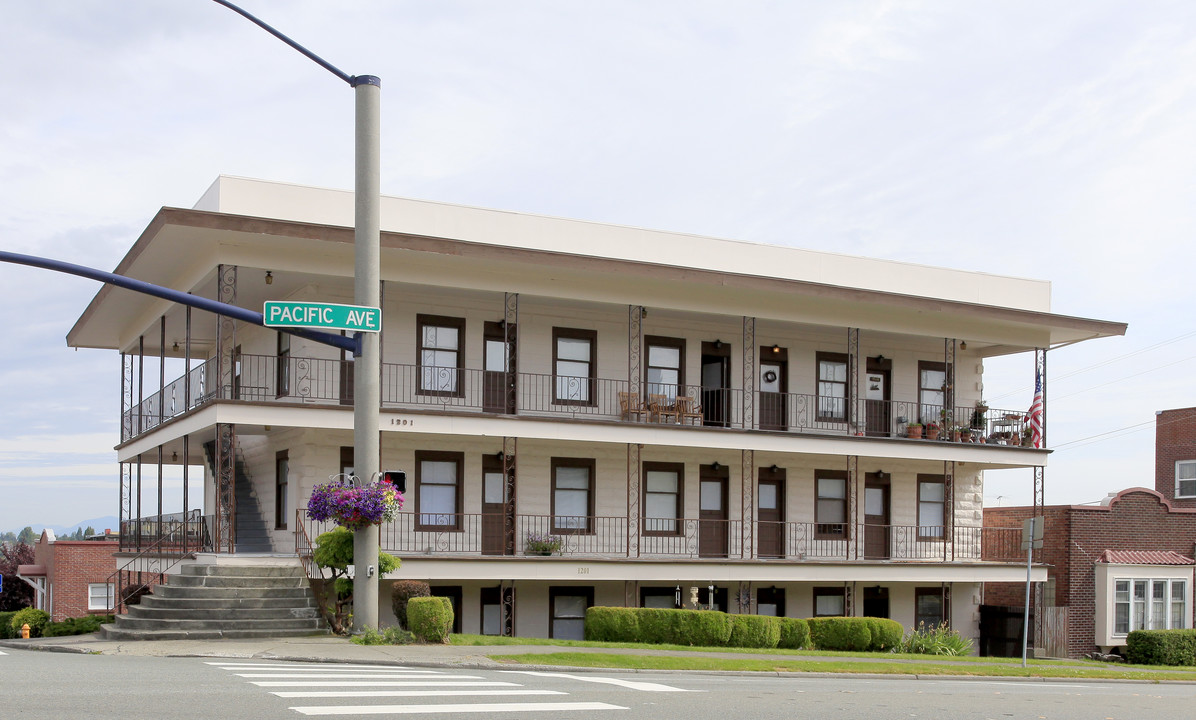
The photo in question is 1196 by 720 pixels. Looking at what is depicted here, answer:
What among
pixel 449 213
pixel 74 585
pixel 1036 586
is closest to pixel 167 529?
pixel 449 213

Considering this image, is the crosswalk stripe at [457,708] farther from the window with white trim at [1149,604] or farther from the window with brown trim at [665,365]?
the window with white trim at [1149,604]

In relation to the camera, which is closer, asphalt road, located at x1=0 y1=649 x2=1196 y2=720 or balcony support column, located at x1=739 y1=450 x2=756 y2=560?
Result: asphalt road, located at x1=0 y1=649 x2=1196 y2=720

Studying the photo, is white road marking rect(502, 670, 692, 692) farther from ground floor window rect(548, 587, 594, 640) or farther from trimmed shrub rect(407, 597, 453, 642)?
ground floor window rect(548, 587, 594, 640)

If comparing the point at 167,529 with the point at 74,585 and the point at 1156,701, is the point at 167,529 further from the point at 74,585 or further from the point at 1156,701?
the point at 1156,701

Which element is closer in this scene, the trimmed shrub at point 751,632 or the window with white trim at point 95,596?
the trimmed shrub at point 751,632

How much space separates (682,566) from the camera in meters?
26.7

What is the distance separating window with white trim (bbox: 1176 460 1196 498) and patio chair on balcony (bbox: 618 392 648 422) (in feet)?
95.8

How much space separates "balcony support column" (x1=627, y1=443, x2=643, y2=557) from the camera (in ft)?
90.6

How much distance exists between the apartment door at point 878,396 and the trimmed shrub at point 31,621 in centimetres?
2077

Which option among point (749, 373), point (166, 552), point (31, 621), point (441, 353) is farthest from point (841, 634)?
point (31, 621)

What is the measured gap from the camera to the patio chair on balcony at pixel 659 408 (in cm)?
2770

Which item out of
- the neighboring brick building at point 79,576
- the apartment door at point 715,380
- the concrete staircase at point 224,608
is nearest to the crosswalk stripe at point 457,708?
the concrete staircase at point 224,608

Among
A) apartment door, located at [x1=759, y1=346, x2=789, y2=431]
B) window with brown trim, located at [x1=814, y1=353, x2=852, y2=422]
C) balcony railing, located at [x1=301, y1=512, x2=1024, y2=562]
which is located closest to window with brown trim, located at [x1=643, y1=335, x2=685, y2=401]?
apartment door, located at [x1=759, y1=346, x2=789, y2=431]

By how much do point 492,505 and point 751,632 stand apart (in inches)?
258
